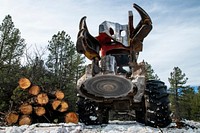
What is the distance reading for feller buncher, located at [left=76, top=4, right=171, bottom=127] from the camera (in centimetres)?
429

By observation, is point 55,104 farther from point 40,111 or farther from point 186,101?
point 186,101

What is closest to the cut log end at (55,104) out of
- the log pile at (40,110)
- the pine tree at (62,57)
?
the log pile at (40,110)

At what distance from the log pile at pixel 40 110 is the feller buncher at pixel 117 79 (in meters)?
1.53

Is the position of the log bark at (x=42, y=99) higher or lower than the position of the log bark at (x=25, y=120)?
higher

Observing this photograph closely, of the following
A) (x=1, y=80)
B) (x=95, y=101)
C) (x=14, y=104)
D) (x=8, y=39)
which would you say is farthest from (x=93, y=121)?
(x=8, y=39)

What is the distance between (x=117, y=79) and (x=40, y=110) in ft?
10.8

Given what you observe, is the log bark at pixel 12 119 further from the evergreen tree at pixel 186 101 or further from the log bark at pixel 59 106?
the evergreen tree at pixel 186 101

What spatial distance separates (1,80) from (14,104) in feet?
17.4

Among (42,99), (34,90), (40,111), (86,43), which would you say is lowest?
(40,111)

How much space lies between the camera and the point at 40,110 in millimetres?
6488

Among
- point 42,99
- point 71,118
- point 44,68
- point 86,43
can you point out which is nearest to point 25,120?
point 42,99

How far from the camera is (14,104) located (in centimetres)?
905

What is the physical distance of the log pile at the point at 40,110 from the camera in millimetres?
6273

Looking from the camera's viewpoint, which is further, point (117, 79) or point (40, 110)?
point (40, 110)
